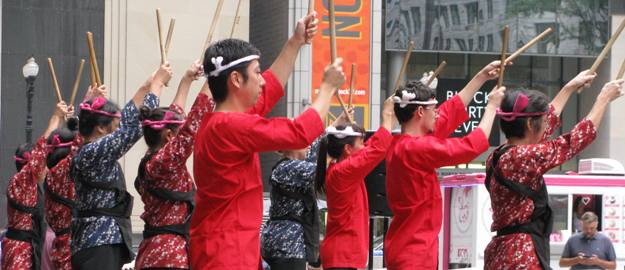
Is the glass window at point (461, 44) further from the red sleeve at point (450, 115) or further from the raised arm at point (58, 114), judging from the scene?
the red sleeve at point (450, 115)

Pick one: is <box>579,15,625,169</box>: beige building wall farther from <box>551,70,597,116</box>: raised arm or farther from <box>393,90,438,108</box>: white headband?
<box>551,70,597,116</box>: raised arm

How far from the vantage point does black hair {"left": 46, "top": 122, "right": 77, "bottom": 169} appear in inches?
417

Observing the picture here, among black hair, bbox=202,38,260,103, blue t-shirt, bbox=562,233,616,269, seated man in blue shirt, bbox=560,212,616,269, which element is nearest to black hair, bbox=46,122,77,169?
black hair, bbox=202,38,260,103

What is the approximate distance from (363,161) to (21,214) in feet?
11.1

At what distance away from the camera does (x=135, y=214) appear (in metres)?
30.0

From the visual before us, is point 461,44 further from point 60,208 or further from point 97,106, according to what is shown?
point 97,106

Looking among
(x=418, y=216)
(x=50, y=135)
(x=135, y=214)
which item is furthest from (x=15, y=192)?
(x=135, y=214)

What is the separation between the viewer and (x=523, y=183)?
7539mm

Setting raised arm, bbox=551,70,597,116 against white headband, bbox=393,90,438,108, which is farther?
white headband, bbox=393,90,438,108

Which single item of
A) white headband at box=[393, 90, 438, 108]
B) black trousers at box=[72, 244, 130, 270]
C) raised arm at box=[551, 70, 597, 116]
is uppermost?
raised arm at box=[551, 70, 597, 116]

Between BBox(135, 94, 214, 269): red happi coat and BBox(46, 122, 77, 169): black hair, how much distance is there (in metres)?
2.14

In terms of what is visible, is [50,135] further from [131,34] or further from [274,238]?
[131,34]

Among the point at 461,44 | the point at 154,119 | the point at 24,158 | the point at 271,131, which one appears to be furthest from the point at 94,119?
the point at 461,44

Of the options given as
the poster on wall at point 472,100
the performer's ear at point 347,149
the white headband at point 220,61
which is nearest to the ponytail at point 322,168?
the performer's ear at point 347,149
